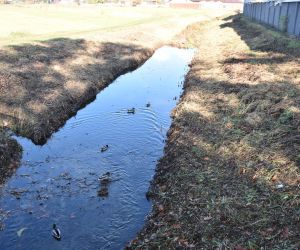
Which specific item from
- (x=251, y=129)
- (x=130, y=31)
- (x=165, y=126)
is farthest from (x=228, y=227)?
(x=130, y=31)

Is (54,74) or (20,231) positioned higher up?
(54,74)

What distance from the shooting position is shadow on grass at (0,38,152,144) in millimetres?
18250

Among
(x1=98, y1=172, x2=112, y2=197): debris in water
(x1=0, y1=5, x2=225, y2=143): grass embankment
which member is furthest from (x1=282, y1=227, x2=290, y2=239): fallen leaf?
(x1=0, y1=5, x2=225, y2=143): grass embankment

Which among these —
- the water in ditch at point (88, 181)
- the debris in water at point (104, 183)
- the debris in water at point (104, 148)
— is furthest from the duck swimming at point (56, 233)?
the debris in water at point (104, 148)

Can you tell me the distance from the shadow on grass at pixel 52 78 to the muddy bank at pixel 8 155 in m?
1.18

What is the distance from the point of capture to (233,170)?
12.5m

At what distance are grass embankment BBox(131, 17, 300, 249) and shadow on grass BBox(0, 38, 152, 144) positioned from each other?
632 centimetres

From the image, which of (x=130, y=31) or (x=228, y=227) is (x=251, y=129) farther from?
(x=130, y=31)

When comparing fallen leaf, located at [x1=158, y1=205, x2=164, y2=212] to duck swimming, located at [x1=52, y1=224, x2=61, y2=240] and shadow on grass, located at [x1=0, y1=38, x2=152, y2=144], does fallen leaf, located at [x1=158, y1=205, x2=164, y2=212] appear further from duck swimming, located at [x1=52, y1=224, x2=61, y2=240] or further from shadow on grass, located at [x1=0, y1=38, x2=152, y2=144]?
shadow on grass, located at [x1=0, y1=38, x2=152, y2=144]

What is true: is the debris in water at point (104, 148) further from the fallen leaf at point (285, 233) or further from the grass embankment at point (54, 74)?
the fallen leaf at point (285, 233)

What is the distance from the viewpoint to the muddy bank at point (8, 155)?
46.4 feet

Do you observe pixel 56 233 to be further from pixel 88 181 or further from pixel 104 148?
pixel 104 148

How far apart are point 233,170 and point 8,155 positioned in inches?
349

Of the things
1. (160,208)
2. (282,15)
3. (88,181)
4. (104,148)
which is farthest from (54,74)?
(282,15)
